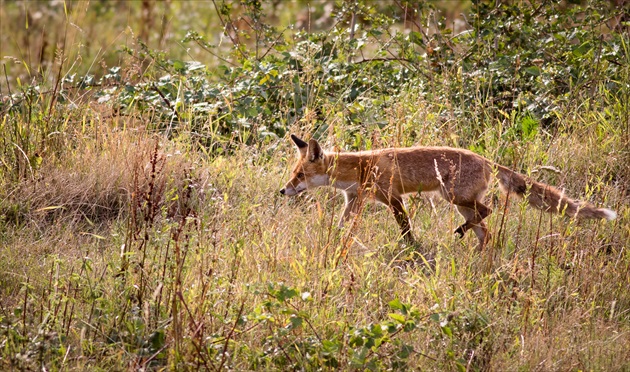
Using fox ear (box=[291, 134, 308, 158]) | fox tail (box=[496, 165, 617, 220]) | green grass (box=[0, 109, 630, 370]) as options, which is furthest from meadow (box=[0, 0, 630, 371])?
fox ear (box=[291, 134, 308, 158])

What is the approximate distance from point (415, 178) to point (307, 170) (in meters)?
0.88

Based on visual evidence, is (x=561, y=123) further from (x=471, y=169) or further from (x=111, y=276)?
(x=111, y=276)

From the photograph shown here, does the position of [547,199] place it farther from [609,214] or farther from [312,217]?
[312,217]

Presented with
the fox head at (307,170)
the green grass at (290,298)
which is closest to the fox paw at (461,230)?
the green grass at (290,298)

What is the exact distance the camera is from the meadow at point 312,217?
14.8ft

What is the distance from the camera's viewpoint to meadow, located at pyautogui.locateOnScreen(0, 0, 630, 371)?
451 cm

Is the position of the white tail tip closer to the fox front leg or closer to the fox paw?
the fox paw

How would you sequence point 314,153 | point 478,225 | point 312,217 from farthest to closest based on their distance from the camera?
1. point 314,153
2. point 478,225
3. point 312,217

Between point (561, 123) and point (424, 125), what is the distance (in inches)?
54.3

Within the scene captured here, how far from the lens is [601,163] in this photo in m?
7.21

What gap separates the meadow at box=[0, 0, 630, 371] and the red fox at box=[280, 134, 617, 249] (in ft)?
0.50

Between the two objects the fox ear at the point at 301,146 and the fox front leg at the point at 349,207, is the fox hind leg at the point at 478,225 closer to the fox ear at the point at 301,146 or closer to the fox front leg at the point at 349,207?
the fox front leg at the point at 349,207

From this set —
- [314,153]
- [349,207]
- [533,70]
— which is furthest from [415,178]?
[533,70]

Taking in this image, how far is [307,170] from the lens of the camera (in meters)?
7.01
